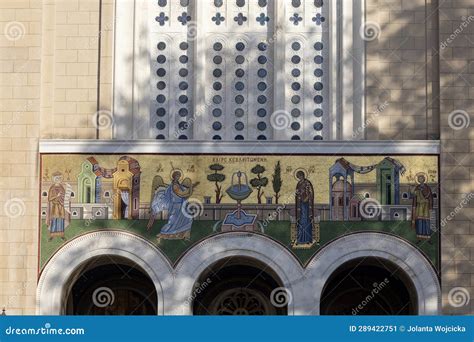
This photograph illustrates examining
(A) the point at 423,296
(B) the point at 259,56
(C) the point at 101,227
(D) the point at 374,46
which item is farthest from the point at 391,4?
(C) the point at 101,227

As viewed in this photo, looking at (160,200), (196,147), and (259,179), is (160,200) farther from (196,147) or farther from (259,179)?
(259,179)

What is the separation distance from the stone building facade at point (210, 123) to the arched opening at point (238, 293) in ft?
7.20

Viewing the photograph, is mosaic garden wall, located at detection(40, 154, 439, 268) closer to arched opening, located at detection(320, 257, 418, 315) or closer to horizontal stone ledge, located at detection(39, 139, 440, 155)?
horizontal stone ledge, located at detection(39, 139, 440, 155)

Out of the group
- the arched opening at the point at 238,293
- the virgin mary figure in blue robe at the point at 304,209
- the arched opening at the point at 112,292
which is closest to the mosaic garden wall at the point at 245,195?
the virgin mary figure in blue robe at the point at 304,209

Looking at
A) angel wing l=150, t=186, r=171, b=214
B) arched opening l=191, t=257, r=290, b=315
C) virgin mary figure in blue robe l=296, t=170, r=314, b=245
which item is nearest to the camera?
virgin mary figure in blue robe l=296, t=170, r=314, b=245

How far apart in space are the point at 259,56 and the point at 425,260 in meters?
5.58

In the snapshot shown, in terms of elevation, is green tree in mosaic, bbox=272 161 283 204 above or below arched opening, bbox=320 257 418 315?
above

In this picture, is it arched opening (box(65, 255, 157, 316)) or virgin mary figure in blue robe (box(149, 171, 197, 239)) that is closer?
virgin mary figure in blue robe (box(149, 171, 197, 239))

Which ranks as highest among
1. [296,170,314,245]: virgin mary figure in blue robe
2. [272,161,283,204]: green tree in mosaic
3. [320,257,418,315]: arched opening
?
[272,161,283,204]: green tree in mosaic

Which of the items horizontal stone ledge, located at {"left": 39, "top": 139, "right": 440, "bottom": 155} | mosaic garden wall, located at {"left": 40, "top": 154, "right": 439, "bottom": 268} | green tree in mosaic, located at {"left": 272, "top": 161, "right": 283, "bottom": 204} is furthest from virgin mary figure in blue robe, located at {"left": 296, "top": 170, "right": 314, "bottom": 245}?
horizontal stone ledge, located at {"left": 39, "top": 139, "right": 440, "bottom": 155}

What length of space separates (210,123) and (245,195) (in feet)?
6.29

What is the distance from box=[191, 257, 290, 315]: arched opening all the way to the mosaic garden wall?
2.67 meters

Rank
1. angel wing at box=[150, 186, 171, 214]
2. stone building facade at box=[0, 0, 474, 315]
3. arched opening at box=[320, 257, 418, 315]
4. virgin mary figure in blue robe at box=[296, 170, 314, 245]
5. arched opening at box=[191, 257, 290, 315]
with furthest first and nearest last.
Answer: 1. arched opening at box=[191, 257, 290, 315]
2. arched opening at box=[320, 257, 418, 315]
3. angel wing at box=[150, 186, 171, 214]
4. virgin mary figure in blue robe at box=[296, 170, 314, 245]
5. stone building facade at box=[0, 0, 474, 315]

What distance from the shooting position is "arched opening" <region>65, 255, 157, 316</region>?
23688 mm
